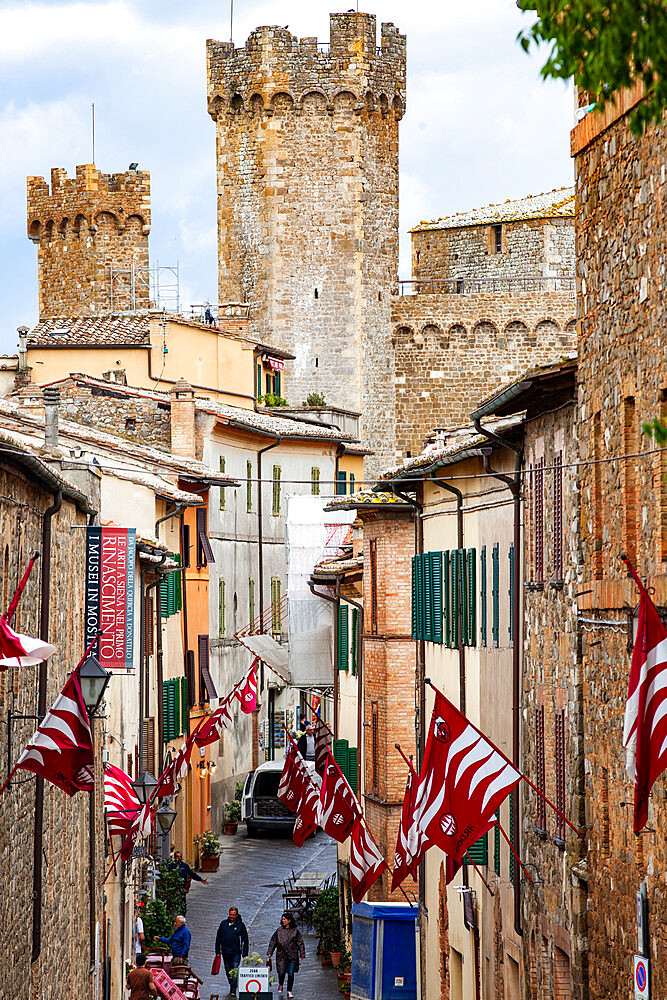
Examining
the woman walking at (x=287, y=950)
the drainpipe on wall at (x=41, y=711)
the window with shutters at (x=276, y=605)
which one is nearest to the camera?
the drainpipe on wall at (x=41, y=711)

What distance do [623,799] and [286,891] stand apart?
2078 cm

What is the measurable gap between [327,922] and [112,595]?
1077 centimetres

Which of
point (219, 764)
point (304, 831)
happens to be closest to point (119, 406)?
point (219, 764)

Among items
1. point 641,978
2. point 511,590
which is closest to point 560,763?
point 511,590

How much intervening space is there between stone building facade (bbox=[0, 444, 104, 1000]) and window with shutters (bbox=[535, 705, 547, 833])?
451cm

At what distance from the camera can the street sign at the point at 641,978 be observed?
40.8ft

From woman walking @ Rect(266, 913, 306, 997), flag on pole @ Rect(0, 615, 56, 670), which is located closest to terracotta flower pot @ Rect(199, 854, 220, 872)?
woman walking @ Rect(266, 913, 306, 997)

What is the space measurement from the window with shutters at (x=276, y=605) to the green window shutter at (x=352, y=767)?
59.9 feet

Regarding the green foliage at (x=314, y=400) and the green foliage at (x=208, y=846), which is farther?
the green foliage at (x=314, y=400)

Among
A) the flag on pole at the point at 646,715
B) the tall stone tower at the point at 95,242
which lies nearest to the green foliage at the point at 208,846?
the flag on pole at the point at 646,715

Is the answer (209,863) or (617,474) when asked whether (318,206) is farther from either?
(617,474)

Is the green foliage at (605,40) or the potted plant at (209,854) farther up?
the green foliage at (605,40)

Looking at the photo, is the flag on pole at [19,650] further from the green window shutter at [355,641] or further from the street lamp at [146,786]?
the green window shutter at [355,641]

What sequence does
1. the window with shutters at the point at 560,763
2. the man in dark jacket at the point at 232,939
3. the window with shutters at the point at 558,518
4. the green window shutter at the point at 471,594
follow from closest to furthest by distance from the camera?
the window with shutters at the point at 560,763, the window with shutters at the point at 558,518, the green window shutter at the point at 471,594, the man in dark jacket at the point at 232,939
